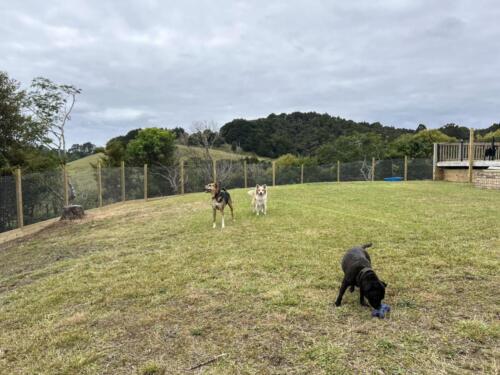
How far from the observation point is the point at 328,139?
162 ft

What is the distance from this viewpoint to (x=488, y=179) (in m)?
13.6

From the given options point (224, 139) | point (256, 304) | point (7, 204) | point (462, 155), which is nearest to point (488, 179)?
point (462, 155)

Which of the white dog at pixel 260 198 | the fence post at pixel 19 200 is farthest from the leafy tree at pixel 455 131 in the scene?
the fence post at pixel 19 200

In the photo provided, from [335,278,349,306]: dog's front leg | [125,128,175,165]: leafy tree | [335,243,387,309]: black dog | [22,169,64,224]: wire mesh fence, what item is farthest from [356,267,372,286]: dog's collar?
[125,128,175,165]: leafy tree

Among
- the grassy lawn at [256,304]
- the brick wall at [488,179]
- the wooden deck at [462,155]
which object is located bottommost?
the grassy lawn at [256,304]

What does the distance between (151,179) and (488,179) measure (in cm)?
1558

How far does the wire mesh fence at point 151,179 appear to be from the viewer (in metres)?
10.5

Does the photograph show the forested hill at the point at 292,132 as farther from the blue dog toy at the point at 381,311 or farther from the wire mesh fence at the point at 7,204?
the blue dog toy at the point at 381,311

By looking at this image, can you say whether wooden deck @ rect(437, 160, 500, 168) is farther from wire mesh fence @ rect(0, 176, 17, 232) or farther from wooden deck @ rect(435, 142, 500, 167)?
wire mesh fence @ rect(0, 176, 17, 232)

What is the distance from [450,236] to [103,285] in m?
5.38

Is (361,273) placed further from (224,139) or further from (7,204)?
(224,139)

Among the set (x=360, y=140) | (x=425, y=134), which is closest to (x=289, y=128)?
(x=360, y=140)

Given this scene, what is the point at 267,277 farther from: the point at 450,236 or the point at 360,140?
the point at 360,140

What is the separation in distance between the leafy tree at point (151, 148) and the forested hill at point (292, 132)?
22.7 metres
